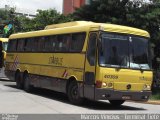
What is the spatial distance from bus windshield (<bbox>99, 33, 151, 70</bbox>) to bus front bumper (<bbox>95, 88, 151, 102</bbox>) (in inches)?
35.6

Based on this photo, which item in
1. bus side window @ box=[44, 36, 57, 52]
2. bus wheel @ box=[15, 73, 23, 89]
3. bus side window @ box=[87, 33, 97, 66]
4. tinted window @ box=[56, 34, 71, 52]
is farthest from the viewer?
bus wheel @ box=[15, 73, 23, 89]

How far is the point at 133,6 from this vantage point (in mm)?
28438

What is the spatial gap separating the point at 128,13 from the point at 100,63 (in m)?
11.9

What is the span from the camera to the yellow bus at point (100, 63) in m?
16.5

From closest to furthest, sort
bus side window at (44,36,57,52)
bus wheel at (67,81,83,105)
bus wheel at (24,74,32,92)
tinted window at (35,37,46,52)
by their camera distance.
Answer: bus wheel at (67,81,83,105) < bus side window at (44,36,57,52) < tinted window at (35,37,46,52) < bus wheel at (24,74,32,92)

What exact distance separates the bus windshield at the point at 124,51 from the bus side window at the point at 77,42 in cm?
135

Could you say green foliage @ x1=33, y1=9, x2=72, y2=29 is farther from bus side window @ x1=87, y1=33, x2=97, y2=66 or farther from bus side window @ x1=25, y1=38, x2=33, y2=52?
bus side window @ x1=87, y1=33, x2=97, y2=66

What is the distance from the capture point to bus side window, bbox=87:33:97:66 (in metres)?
16.8

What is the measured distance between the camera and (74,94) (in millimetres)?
18047

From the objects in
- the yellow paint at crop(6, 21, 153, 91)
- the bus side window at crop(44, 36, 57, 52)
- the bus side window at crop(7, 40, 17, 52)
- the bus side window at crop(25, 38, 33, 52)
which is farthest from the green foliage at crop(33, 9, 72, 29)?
the bus side window at crop(44, 36, 57, 52)

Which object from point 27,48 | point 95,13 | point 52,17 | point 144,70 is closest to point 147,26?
point 95,13

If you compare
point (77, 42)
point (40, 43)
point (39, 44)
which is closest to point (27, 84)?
point (39, 44)

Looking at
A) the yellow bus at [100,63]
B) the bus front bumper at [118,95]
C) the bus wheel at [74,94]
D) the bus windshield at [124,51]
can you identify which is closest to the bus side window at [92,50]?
the yellow bus at [100,63]

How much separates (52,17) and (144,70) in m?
39.3
